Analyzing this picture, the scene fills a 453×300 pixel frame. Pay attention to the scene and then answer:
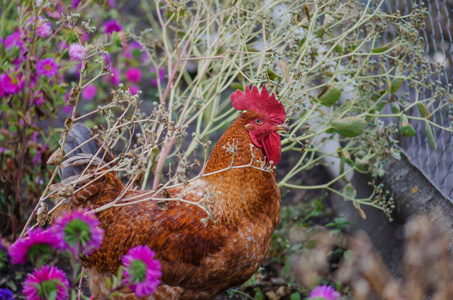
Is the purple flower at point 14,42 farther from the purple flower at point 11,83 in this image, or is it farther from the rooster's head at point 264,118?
the rooster's head at point 264,118

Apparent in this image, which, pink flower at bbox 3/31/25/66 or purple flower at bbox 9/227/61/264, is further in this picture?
pink flower at bbox 3/31/25/66

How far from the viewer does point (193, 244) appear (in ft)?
7.33

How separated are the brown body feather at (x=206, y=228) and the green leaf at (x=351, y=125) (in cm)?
49

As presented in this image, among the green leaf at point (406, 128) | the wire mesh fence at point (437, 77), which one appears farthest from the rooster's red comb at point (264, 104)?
the wire mesh fence at point (437, 77)

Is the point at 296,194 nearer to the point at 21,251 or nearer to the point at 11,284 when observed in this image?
the point at 11,284

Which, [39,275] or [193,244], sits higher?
[39,275]

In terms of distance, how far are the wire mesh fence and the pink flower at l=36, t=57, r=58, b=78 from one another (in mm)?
2161

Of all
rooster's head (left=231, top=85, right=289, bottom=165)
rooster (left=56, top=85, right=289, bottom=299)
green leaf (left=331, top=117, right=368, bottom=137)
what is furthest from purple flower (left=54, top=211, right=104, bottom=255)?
green leaf (left=331, top=117, right=368, bottom=137)

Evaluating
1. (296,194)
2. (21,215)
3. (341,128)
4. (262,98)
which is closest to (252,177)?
(262,98)

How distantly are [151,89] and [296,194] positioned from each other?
2.68 metres

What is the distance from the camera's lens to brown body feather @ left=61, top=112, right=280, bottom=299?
2.23 meters

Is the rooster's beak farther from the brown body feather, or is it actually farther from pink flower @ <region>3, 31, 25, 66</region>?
pink flower @ <region>3, 31, 25, 66</region>

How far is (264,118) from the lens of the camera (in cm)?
229

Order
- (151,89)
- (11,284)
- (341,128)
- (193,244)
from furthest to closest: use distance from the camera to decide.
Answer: (151,89) → (11,284) → (341,128) → (193,244)
